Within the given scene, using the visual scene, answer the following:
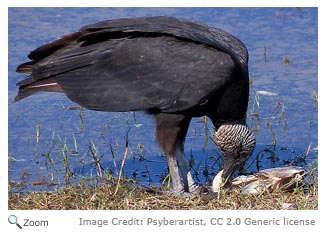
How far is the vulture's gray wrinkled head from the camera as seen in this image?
571cm

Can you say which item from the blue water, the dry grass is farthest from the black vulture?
the blue water

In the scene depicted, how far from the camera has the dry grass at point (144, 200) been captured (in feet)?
17.4

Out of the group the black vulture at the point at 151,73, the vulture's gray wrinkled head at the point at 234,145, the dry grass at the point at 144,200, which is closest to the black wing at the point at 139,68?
the black vulture at the point at 151,73

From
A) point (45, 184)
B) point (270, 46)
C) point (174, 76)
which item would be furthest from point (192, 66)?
point (270, 46)

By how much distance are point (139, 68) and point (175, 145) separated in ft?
1.79

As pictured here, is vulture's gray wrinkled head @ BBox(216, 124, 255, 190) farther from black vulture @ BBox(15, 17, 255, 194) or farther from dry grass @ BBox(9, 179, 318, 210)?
dry grass @ BBox(9, 179, 318, 210)

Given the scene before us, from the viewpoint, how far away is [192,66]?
17.9 feet

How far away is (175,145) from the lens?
5691 millimetres

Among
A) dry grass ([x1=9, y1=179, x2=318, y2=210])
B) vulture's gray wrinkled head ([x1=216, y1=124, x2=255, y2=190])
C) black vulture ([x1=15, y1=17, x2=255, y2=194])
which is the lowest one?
dry grass ([x1=9, y1=179, x2=318, y2=210])

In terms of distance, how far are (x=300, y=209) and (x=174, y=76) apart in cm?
107

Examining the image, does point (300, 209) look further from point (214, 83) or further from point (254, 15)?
point (254, 15)

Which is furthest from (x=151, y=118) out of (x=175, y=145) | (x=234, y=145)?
(x=234, y=145)

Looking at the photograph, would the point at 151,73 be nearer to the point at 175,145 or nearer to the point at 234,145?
the point at 175,145

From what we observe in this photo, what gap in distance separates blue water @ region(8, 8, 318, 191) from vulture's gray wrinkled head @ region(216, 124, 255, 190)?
34cm
